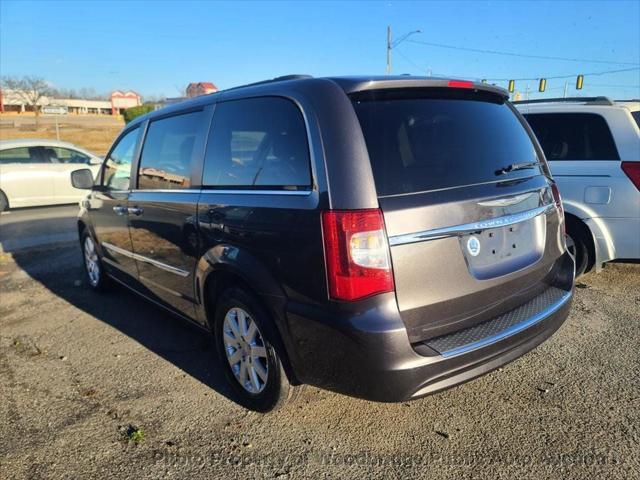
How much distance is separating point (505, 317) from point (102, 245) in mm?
3894

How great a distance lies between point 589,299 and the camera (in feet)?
15.1

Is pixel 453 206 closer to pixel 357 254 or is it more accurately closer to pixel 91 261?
pixel 357 254

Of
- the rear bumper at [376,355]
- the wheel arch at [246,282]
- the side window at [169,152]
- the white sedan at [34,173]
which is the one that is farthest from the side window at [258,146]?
the white sedan at [34,173]

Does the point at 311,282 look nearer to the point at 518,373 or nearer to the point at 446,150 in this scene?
the point at 446,150

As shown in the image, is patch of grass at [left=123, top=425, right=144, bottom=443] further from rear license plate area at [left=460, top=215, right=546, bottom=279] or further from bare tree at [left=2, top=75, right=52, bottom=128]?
bare tree at [left=2, top=75, right=52, bottom=128]

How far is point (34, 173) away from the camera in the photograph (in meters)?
11.6

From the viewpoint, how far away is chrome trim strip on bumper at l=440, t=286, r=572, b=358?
2.26m

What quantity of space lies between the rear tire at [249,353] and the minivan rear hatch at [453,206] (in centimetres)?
83

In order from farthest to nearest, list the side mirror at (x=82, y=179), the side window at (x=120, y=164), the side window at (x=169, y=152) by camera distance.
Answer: the side mirror at (x=82, y=179) → the side window at (x=120, y=164) → the side window at (x=169, y=152)

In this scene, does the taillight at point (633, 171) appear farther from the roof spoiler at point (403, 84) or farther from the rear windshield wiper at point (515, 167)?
the roof spoiler at point (403, 84)

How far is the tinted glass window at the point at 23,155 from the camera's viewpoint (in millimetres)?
11484

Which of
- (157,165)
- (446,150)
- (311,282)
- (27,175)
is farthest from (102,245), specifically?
(27,175)

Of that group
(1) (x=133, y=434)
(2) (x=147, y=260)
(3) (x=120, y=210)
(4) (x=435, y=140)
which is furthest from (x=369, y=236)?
(3) (x=120, y=210)

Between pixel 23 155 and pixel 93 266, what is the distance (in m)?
8.03
